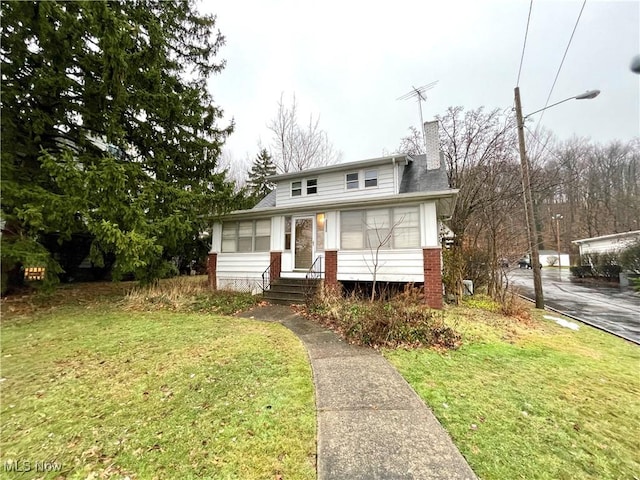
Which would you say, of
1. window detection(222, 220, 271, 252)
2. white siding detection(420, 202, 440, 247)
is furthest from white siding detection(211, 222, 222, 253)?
white siding detection(420, 202, 440, 247)

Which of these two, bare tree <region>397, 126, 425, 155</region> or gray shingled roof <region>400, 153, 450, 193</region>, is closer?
gray shingled roof <region>400, 153, 450, 193</region>

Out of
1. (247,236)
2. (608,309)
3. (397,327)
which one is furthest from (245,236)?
(608,309)

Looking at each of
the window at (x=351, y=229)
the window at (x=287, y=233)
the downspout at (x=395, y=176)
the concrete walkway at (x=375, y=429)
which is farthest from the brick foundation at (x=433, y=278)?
the window at (x=287, y=233)

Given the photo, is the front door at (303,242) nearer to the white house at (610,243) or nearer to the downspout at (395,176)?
the downspout at (395,176)

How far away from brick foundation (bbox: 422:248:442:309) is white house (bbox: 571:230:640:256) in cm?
1749

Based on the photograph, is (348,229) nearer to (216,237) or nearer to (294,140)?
(216,237)

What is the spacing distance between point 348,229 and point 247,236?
4439 mm

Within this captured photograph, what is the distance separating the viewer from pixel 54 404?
293 centimetres

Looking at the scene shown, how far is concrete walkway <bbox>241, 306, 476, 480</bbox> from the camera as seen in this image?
6.50 feet

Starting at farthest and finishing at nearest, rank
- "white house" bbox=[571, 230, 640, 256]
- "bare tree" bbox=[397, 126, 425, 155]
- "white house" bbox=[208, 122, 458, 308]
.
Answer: "white house" bbox=[571, 230, 640, 256] < "bare tree" bbox=[397, 126, 425, 155] < "white house" bbox=[208, 122, 458, 308]

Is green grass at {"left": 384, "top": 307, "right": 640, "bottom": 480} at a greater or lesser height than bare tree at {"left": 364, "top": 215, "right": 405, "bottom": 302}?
lesser

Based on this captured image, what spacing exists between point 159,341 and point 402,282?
665cm

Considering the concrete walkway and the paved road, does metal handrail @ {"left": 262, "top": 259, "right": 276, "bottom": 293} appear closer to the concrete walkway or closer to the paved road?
the concrete walkway

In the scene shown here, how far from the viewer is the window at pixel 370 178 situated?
11.3m
